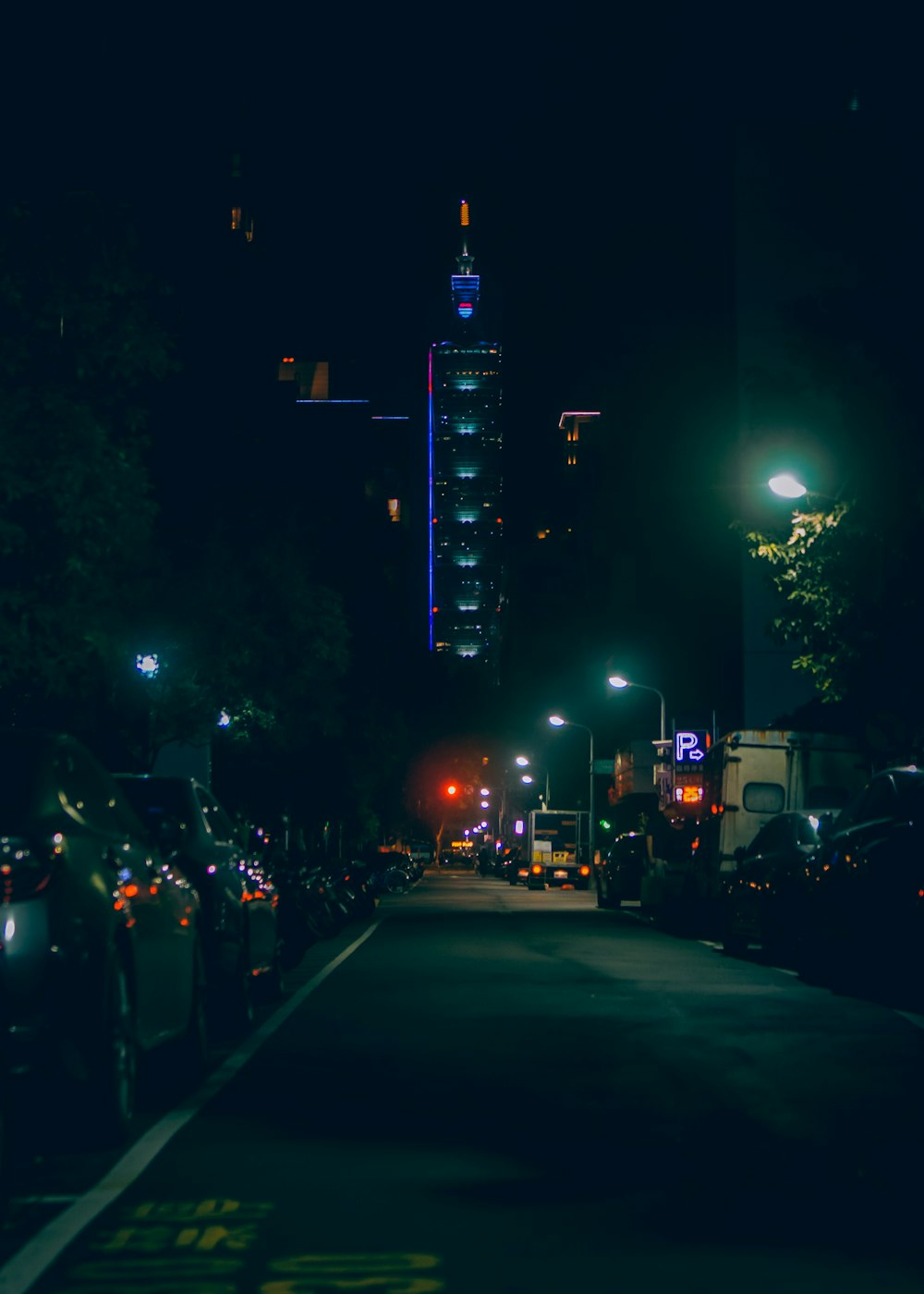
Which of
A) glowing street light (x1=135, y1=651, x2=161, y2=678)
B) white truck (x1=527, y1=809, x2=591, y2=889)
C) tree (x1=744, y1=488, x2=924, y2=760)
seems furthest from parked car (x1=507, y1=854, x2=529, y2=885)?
tree (x1=744, y1=488, x2=924, y2=760)

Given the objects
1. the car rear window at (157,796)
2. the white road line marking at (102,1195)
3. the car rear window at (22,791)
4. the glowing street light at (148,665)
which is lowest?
the white road line marking at (102,1195)

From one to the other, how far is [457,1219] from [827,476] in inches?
740

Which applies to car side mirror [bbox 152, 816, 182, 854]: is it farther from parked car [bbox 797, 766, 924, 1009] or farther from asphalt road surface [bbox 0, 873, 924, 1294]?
parked car [bbox 797, 766, 924, 1009]

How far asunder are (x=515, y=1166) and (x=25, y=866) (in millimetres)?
2400

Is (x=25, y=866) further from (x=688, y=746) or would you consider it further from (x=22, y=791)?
(x=688, y=746)

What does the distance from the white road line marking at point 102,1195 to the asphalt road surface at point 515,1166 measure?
17mm

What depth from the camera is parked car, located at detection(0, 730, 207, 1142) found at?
8.05m

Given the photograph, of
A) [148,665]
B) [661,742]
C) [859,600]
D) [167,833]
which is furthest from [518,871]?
[167,833]

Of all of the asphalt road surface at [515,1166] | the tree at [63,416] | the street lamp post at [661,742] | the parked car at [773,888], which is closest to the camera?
the asphalt road surface at [515,1166]

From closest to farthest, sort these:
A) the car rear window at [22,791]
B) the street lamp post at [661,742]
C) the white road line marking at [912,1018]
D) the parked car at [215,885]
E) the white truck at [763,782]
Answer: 1. the car rear window at [22,791]
2. the parked car at [215,885]
3. the white road line marking at [912,1018]
4. the white truck at [763,782]
5. the street lamp post at [661,742]

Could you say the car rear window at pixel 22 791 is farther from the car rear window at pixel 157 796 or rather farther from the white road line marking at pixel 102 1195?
the car rear window at pixel 157 796

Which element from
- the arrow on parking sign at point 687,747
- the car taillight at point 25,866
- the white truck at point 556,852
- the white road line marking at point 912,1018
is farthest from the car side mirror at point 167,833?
the white truck at point 556,852

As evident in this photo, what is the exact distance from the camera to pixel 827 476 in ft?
82.7

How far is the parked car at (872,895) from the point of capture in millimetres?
17203
